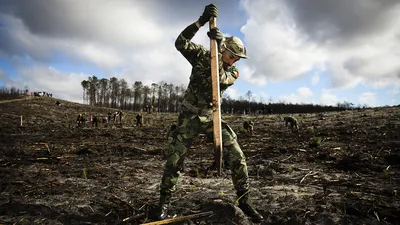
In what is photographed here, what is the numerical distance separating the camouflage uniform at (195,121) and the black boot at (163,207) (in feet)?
0.15

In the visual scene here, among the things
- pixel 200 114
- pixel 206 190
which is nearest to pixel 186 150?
pixel 200 114

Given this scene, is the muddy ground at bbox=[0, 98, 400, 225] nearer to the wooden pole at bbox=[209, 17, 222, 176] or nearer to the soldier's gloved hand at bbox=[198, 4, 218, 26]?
the wooden pole at bbox=[209, 17, 222, 176]

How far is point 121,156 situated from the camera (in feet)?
25.2

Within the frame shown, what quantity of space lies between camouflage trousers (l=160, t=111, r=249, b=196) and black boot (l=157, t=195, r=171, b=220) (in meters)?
0.05

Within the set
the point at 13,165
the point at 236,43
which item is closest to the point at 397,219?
the point at 236,43

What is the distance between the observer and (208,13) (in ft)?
10.4

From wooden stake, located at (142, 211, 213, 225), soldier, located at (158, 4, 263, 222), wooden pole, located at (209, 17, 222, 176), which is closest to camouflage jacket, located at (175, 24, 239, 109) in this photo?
soldier, located at (158, 4, 263, 222)

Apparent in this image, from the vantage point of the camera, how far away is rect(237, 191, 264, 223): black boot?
2994mm

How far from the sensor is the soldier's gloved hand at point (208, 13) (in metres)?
3.14

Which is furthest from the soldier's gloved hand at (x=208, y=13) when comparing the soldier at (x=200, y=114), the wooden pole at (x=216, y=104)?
the wooden pole at (x=216, y=104)

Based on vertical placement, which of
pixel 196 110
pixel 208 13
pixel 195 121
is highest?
pixel 208 13

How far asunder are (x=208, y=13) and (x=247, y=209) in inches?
91.7

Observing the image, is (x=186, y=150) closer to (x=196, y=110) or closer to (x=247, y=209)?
(x=196, y=110)

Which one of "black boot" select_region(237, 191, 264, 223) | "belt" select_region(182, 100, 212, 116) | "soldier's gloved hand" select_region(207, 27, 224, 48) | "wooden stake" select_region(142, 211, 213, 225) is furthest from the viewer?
"belt" select_region(182, 100, 212, 116)
